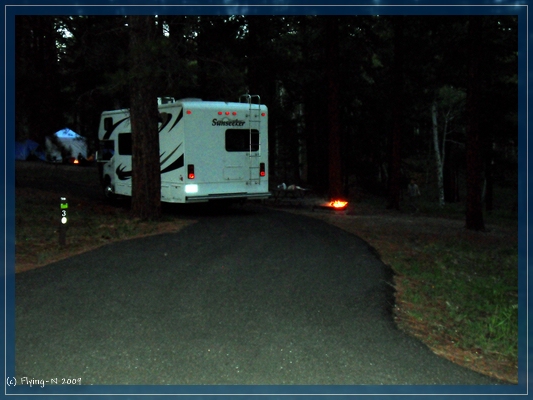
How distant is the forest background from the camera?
19.5 m

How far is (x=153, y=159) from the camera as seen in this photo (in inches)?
728

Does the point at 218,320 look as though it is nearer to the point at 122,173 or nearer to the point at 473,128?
the point at 473,128

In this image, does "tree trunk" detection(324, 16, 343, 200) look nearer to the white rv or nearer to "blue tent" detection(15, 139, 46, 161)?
the white rv

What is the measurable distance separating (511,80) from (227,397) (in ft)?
104

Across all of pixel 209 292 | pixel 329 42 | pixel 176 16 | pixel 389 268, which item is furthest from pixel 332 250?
pixel 329 42

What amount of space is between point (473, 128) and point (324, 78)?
46.9ft

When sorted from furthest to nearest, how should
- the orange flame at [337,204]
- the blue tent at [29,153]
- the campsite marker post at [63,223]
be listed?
the blue tent at [29,153] < the orange flame at [337,204] < the campsite marker post at [63,223]

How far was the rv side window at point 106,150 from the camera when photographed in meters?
24.1

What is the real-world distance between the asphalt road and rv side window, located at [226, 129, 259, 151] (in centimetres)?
688

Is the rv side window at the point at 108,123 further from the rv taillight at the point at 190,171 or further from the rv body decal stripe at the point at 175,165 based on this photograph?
the rv taillight at the point at 190,171

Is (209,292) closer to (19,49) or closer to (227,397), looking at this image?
(227,397)

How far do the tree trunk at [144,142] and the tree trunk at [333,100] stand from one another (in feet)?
27.8

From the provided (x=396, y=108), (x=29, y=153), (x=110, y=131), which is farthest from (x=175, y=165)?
(x=29, y=153)

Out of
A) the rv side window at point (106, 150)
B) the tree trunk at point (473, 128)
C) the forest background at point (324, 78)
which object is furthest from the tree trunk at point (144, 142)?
the tree trunk at point (473, 128)
